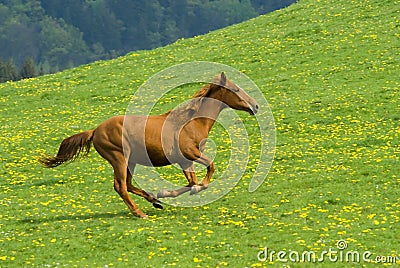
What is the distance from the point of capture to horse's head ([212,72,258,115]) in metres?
19.6

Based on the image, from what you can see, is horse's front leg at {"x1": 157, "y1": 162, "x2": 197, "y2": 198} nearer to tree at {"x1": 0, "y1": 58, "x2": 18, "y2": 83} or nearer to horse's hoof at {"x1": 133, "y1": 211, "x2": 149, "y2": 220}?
A: horse's hoof at {"x1": 133, "y1": 211, "x2": 149, "y2": 220}

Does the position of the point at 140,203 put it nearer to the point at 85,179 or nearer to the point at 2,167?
the point at 85,179

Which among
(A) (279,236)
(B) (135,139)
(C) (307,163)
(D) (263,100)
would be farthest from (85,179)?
(D) (263,100)

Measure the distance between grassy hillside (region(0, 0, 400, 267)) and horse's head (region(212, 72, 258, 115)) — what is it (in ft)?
9.85

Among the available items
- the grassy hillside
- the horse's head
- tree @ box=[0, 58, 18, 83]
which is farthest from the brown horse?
tree @ box=[0, 58, 18, 83]

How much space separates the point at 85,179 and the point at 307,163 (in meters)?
8.22

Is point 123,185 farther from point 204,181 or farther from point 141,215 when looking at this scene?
point 204,181

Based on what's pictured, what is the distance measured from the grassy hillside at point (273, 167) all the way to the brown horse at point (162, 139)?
1.00 m

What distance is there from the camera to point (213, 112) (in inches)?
771

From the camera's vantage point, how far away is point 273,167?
24.9 metres

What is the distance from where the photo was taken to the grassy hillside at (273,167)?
16250 millimetres

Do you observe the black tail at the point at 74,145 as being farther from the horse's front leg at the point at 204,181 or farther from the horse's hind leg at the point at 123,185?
the horse's front leg at the point at 204,181

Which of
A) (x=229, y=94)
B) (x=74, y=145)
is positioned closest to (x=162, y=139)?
(x=229, y=94)

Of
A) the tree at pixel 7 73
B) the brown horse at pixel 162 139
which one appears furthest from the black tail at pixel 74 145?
the tree at pixel 7 73
